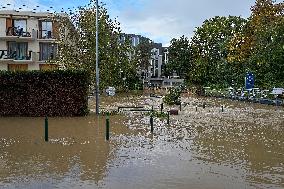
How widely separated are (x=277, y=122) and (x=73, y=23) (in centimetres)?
1922

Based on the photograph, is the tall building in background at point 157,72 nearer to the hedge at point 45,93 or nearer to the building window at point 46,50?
the building window at point 46,50

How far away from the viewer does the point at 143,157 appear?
13.0 metres

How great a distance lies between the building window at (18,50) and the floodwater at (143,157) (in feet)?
109

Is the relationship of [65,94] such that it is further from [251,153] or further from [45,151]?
[251,153]

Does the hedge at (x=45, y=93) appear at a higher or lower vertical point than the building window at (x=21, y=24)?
lower

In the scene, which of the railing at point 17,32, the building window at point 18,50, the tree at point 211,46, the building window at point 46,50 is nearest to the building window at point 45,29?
the building window at point 46,50

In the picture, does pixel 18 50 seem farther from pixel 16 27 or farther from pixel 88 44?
pixel 88 44

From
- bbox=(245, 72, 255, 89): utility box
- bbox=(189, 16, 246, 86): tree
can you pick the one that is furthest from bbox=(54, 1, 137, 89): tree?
bbox=(189, 16, 246, 86): tree

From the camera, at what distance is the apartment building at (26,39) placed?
51.8m

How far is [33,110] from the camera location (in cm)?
2689

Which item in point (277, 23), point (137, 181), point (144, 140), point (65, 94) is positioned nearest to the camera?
point (137, 181)

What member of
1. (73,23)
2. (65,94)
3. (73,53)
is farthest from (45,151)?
(73,23)

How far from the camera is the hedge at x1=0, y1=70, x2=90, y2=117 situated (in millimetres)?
26719

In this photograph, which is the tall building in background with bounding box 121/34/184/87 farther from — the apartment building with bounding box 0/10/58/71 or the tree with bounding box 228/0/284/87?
the apartment building with bounding box 0/10/58/71
